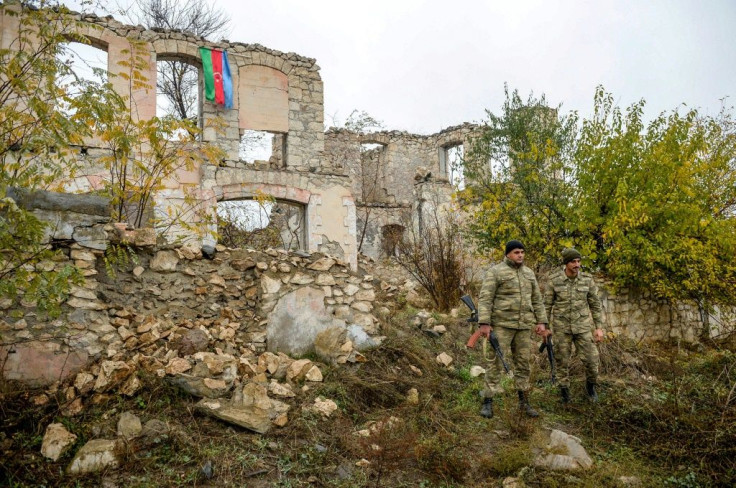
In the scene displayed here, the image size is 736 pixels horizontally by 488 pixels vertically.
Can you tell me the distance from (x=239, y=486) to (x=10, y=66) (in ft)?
12.3

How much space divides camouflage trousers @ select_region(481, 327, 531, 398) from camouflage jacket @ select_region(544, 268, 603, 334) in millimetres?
640

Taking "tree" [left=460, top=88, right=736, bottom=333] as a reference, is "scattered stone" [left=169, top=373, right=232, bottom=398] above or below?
below

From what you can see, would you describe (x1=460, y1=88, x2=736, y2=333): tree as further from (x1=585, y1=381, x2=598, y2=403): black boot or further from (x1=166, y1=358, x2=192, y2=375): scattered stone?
(x1=166, y1=358, x2=192, y2=375): scattered stone

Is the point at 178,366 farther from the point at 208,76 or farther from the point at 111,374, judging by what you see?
the point at 208,76

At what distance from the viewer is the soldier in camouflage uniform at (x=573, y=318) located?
5.75 m

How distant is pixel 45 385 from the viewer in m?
4.46

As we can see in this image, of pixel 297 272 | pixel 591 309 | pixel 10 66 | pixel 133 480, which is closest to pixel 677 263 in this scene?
pixel 591 309

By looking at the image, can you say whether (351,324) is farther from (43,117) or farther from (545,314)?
(43,117)

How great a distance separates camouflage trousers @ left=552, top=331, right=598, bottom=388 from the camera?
18.7 feet

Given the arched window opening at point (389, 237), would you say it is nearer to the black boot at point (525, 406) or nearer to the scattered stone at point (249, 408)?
the black boot at point (525, 406)

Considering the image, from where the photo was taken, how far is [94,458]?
3785 mm

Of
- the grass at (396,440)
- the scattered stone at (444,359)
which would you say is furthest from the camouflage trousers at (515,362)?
the scattered stone at (444,359)

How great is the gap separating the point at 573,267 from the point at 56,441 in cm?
494

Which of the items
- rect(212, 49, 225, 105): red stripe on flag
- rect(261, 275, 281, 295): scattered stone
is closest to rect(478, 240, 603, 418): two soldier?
rect(261, 275, 281, 295): scattered stone
